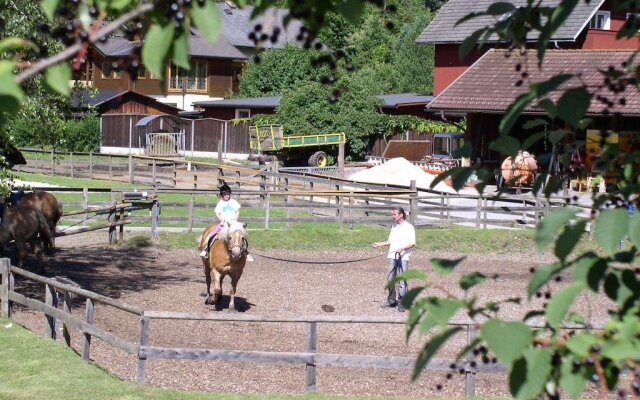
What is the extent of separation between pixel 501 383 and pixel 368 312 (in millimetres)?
4496

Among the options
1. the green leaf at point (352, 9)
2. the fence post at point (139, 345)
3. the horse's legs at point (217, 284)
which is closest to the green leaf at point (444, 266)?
the green leaf at point (352, 9)

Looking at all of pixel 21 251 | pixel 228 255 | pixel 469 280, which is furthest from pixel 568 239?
pixel 21 251

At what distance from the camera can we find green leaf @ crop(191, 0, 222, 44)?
6.82ft

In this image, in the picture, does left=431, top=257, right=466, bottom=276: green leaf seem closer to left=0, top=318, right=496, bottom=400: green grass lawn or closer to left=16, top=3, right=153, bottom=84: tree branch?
left=16, top=3, right=153, bottom=84: tree branch

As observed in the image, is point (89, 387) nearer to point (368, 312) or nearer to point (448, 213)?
point (368, 312)

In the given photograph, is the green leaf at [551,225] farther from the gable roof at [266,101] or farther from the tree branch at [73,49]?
the gable roof at [266,101]

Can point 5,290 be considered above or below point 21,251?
below

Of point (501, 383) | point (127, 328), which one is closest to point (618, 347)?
point (501, 383)

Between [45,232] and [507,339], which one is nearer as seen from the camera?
[507,339]

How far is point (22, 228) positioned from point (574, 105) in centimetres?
1604

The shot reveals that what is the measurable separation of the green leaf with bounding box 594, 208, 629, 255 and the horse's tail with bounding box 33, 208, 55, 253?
16.5m

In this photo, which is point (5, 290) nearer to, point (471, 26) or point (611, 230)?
point (611, 230)

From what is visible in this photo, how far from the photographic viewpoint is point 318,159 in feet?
151

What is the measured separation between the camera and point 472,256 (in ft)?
71.1
